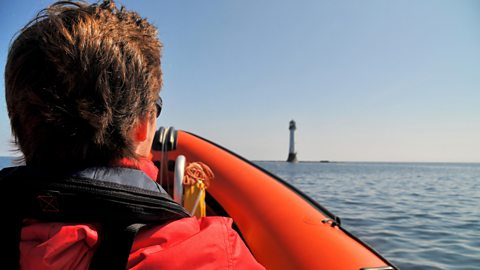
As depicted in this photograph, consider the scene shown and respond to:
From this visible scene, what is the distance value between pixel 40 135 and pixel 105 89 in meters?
0.14

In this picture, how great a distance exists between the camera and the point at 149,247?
0.55 meters

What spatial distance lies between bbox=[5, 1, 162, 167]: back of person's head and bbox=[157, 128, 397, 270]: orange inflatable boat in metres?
0.84

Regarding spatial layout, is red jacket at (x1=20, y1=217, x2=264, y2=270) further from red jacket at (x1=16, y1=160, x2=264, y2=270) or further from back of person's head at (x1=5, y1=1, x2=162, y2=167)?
back of person's head at (x1=5, y1=1, x2=162, y2=167)

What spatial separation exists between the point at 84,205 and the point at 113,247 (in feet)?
0.28

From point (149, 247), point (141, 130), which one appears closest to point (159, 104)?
point (141, 130)

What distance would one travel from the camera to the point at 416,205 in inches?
231

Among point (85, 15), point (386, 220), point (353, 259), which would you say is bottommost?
point (386, 220)

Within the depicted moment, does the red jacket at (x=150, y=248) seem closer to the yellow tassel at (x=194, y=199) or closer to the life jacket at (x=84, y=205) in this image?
the life jacket at (x=84, y=205)

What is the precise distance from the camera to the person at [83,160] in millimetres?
514

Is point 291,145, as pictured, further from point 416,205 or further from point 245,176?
point 245,176

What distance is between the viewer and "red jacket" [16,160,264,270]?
0.50 m

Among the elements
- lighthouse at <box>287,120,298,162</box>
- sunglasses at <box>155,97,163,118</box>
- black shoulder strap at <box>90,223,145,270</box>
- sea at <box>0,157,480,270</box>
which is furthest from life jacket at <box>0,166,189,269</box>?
lighthouse at <box>287,120,298,162</box>

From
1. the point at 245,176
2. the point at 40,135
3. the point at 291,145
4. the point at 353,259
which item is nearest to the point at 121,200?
the point at 40,135

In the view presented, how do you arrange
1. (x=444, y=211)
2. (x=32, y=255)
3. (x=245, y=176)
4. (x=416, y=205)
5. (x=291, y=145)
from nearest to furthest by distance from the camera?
(x=32, y=255), (x=245, y=176), (x=444, y=211), (x=416, y=205), (x=291, y=145)
